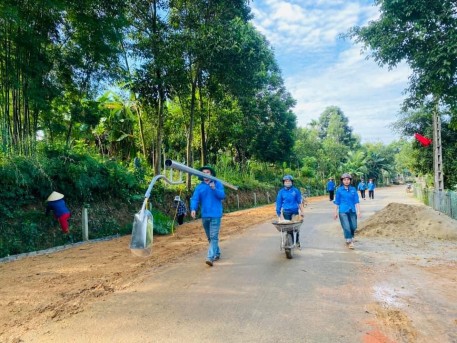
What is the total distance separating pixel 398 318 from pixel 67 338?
370 cm

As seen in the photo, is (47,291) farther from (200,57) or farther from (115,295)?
(200,57)

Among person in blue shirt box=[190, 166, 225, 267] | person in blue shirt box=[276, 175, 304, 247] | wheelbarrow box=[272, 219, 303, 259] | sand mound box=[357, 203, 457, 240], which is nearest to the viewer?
person in blue shirt box=[190, 166, 225, 267]

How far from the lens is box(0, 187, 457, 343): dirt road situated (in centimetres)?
403

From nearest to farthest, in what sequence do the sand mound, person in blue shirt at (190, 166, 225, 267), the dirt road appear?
the dirt road < person in blue shirt at (190, 166, 225, 267) < the sand mound

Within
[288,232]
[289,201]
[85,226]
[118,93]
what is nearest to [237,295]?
[288,232]

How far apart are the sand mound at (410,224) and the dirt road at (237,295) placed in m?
0.94

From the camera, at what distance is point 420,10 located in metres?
9.27

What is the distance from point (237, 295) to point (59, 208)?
6543 mm

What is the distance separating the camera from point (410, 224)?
1130 centimetres

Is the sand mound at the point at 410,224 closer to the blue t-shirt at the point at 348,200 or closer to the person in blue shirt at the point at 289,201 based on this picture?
the blue t-shirt at the point at 348,200

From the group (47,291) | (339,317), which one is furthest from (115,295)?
(339,317)

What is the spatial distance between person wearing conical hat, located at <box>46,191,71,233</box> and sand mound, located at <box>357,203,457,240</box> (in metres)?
8.49

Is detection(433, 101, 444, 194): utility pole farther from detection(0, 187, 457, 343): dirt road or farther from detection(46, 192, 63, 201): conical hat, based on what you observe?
detection(46, 192, 63, 201): conical hat

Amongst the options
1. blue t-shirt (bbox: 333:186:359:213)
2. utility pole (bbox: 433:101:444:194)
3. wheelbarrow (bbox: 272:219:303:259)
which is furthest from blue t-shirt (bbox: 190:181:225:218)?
utility pole (bbox: 433:101:444:194)
